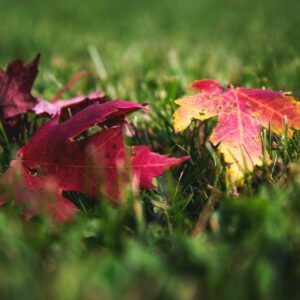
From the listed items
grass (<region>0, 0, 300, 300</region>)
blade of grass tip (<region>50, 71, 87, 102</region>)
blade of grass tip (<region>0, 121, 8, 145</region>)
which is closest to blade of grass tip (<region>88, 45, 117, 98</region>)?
grass (<region>0, 0, 300, 300</region>)

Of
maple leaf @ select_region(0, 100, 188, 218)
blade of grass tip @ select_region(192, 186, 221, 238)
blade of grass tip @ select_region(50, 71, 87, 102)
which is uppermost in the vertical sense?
blade of grass tip @ select_region(50, 71, 87, 102)

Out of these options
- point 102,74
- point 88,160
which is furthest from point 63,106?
point 102,74

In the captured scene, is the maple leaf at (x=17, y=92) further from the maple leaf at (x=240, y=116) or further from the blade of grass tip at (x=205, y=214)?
the blade of grass tip at (x=205, y=214)

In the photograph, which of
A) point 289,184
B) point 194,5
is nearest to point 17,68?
point 289,184

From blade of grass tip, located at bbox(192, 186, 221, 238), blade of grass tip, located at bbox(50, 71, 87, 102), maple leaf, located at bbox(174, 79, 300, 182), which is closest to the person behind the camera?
blade of grass tip, located at bbox(192, 186, 221, 238)

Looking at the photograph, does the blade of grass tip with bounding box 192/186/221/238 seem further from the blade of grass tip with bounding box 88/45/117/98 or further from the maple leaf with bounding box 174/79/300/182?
the blade of grass tip with bounding box 88/45/117/98

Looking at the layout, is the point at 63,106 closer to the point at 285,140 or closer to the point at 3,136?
the point at 3,136

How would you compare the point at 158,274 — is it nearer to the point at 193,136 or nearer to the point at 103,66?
the point at 193,136
